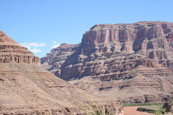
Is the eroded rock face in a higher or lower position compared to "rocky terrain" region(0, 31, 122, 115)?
higher

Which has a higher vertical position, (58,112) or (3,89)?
(3,89)

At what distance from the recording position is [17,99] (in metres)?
62.8

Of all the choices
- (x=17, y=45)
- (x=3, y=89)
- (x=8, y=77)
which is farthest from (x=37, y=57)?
(x=3, y=89)

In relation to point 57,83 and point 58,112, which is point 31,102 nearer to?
point 58,112

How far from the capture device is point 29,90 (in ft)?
233

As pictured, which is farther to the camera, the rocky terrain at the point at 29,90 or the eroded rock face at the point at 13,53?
the eroded rock face at the point at 13,53

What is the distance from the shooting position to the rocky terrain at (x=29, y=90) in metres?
61.6

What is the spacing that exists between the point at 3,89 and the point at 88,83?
12493cm

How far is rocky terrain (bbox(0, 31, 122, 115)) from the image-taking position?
6162 cm

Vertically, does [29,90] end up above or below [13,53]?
below

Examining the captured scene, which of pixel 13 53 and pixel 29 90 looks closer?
pixel 29 90

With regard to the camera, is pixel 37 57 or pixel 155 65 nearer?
pixel 37 57

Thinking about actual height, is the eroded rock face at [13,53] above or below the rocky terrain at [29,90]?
above

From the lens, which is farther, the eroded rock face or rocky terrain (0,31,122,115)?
the eroded rock face
